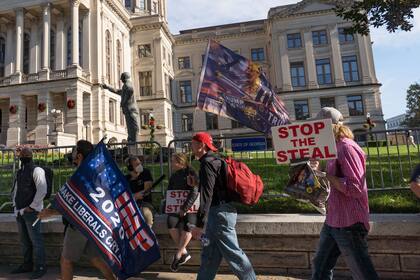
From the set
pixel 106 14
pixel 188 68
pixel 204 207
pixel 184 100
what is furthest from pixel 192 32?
pixel 204 207

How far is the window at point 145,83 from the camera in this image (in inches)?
1913

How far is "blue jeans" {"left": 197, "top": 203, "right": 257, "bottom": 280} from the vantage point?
3.73m

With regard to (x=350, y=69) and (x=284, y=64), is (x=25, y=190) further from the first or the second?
(x=350, y=69)

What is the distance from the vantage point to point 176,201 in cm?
515

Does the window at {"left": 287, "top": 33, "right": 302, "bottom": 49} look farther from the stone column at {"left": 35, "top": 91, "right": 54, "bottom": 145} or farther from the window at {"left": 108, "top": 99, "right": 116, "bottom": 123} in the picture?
the stone column at {"left": 35, "top": 91, "right": 54, "bottom": 145}

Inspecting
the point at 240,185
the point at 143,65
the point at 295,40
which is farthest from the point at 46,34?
the point at 240,185

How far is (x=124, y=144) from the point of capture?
7.08m

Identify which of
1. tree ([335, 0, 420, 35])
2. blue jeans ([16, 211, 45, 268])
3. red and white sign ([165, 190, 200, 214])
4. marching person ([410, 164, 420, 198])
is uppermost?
tree ([335, 0, 420, 35])

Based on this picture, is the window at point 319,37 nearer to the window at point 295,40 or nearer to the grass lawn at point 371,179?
the window at point 295,40

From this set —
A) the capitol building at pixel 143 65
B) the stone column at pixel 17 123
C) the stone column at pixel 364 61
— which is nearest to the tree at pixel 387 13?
the capitol building at pixel 143 65

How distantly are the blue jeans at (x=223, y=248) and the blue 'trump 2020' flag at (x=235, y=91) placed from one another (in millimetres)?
2192

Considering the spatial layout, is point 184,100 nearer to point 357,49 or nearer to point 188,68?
point 188,68

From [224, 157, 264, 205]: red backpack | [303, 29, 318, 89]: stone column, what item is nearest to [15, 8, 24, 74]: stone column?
[303, 29, 318, 89]: stone column

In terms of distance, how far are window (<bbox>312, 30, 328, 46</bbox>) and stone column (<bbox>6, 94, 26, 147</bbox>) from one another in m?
38.7
